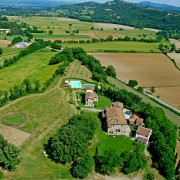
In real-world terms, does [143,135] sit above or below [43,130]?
above

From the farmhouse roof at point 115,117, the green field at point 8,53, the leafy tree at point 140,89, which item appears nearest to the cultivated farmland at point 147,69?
the leafy tree at point 140,89

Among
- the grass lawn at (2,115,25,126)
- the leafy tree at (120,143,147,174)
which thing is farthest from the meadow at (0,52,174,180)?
the leafy tree at (120,143,147,174)

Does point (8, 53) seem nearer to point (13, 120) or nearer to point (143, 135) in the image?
point (13, 120)

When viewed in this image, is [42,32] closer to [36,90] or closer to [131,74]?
[131,74]

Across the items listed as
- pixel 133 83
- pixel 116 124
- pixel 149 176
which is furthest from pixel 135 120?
pixel 133 83

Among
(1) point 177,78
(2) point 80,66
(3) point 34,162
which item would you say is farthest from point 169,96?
(3) point 34,162

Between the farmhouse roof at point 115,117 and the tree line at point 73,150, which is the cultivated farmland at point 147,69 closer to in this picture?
the farmhouse roof at point 115,117
